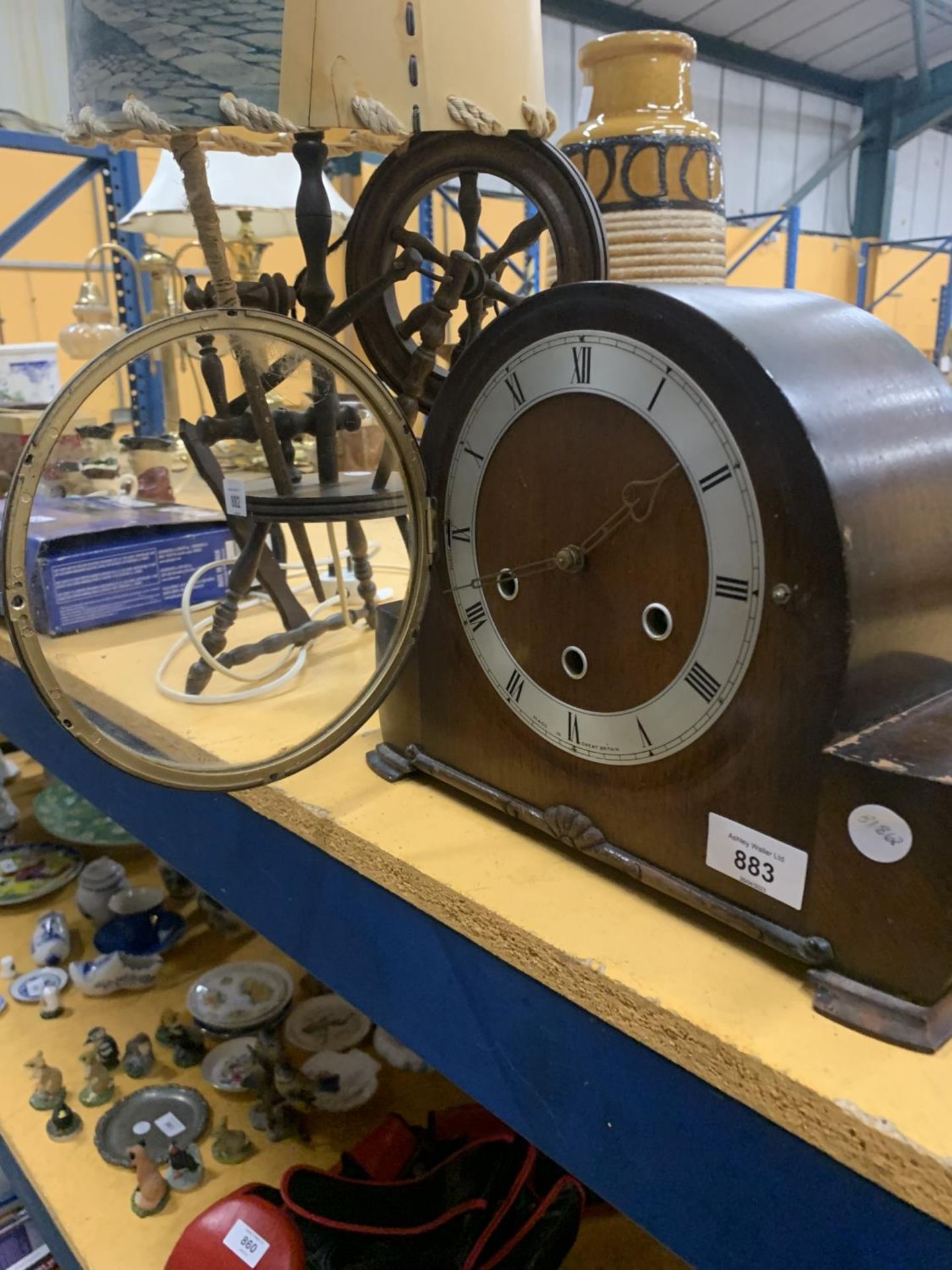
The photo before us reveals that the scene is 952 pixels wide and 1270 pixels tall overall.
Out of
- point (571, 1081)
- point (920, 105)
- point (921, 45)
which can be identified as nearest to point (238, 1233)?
point (571, 1081)

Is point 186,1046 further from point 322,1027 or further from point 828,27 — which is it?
point 828,27

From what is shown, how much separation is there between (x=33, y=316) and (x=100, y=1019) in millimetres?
2465

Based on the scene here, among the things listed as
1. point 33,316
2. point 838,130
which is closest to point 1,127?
point 33,316

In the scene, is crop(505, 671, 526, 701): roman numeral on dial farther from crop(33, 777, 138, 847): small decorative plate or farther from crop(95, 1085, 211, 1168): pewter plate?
crop(33, 777, 138, 847): small decorative plate

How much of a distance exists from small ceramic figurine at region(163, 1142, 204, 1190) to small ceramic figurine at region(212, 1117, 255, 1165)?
3 cm

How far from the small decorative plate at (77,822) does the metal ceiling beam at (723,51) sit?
3.44m

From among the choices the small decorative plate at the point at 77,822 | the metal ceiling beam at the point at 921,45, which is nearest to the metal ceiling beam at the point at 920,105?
the metal ceiling beam at the point at 921,45

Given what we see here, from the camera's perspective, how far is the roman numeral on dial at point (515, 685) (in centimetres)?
60

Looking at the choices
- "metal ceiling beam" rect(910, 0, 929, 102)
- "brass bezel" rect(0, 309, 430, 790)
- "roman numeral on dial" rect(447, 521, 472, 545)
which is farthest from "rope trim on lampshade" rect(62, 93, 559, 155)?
"metal ceiling beam" rect(910, 0, 929, 102)

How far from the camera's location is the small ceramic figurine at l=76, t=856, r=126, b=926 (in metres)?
1.19

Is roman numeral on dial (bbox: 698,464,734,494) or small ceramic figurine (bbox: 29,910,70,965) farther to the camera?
small ceramic figurine (bbox: 29,910,70,965)

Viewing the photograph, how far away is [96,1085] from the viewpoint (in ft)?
3.05

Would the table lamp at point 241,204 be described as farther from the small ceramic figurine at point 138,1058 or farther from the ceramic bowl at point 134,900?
the small ceramic figurine at point 138,1058

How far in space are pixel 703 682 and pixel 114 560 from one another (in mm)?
762
